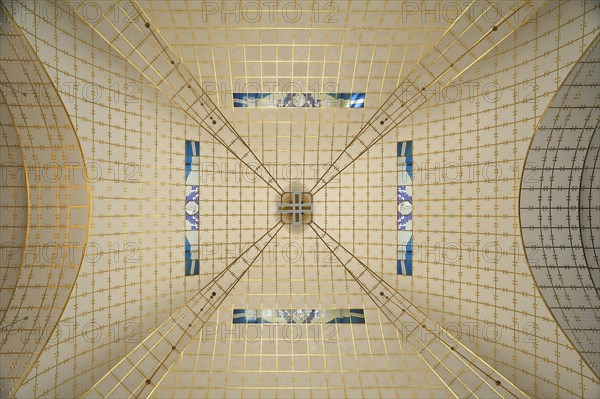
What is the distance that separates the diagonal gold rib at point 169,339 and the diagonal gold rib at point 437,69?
2.50m

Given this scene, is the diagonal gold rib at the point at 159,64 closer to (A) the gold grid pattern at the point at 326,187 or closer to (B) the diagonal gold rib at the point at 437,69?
(A) the gold grid pattern at the point at 326,187

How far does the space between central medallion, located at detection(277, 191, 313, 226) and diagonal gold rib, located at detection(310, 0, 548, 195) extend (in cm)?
30

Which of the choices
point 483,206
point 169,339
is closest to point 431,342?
point 483,206

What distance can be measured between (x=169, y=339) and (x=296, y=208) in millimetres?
4132

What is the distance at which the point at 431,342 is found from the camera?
9867 millimetres

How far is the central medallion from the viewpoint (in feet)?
35.2

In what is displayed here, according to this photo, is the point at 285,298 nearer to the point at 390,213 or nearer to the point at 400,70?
the point at 390,213

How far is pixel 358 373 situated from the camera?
988 centimetres

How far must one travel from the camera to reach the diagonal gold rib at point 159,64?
8883 mm

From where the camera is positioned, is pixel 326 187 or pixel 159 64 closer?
pixel 159 64

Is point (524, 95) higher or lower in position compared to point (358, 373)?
higher

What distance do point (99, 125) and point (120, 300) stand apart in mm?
3723

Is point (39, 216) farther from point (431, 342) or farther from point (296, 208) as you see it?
point (431, 342)

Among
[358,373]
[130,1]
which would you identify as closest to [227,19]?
[130,1]
